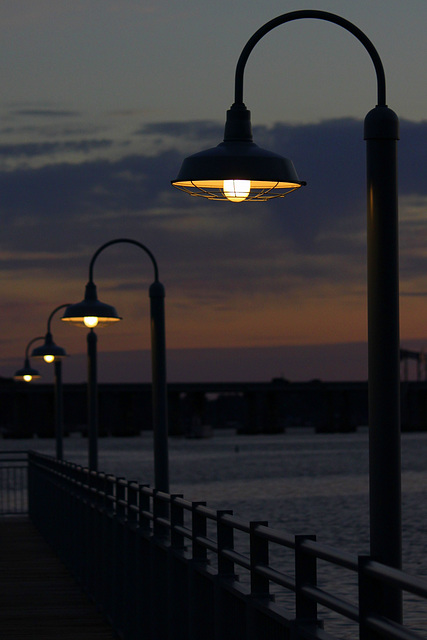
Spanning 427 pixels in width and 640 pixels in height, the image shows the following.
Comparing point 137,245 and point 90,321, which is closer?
point 137,245

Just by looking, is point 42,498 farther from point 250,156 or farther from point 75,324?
point 250,156

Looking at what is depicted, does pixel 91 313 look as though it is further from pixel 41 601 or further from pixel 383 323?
pixel 383 323

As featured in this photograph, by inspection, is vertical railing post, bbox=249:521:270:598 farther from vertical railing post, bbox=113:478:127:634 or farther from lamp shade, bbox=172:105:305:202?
vertical railing post, bbox=113:478:127:634

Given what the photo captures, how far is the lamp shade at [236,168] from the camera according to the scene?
8.73m

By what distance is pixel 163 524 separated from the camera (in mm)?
11055

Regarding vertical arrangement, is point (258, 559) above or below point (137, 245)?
below

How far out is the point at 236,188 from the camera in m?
8.95

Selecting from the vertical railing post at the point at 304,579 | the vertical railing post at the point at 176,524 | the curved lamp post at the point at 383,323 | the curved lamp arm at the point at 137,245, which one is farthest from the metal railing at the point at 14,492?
the vertical railing post at the point at 304,579

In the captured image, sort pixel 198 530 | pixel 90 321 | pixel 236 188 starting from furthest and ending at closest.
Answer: pixel 90 321 → pixel 198 530 → pixel 236 188

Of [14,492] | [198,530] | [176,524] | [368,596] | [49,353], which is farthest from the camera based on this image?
[14,492]

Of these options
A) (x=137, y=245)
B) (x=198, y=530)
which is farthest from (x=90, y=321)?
(x=198, y=530)

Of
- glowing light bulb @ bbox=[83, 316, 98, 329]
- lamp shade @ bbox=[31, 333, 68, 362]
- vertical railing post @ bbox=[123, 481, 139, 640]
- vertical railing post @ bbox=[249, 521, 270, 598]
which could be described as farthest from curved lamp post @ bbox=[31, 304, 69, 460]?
vertical railing post @ bbox=[249, 521, 270, 598]

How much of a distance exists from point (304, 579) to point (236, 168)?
10.7ft

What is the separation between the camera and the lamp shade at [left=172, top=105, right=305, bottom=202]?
Result: 8727 mm
